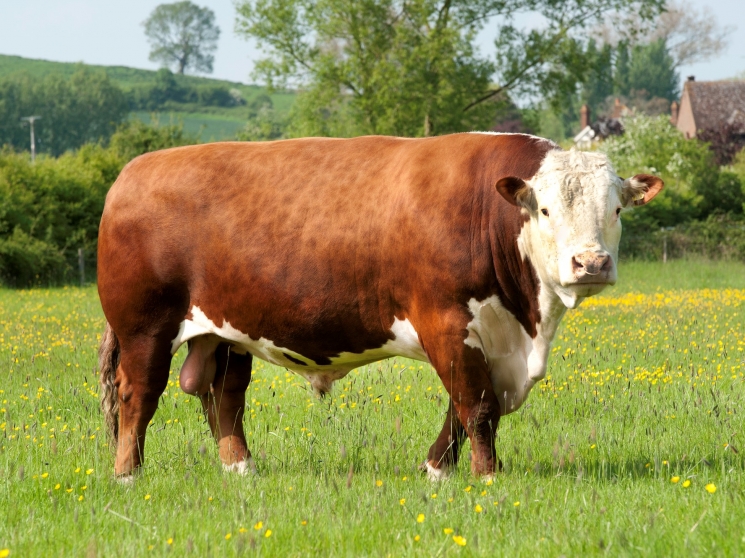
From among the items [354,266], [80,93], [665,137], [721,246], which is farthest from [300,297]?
[80,93]

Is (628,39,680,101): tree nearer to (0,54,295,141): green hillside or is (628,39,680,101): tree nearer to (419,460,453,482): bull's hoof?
(0,54,295,141): green hillside

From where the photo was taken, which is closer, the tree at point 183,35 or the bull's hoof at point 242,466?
the bull's hoof at point 242,466

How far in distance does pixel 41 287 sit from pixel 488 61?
1771 centimetres

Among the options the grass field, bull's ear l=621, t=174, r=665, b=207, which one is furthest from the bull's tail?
bull's ear l=621, t=174, r=665, b=207

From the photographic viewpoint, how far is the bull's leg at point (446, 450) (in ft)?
17.9

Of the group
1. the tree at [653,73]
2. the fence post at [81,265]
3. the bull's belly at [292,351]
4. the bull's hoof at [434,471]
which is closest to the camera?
the bull's hoof at [434,471]

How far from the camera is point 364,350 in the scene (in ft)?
18.3

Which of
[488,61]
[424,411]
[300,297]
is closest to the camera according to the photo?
[300,297]

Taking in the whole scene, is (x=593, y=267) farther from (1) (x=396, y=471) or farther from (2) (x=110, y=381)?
(2) (x=110, y=381)

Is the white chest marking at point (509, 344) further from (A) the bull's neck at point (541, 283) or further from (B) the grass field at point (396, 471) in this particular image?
(B) the grass field at point (396, 471)

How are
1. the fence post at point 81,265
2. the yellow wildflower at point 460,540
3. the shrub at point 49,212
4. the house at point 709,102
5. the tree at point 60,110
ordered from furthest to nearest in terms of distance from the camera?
the tree at point 60,110 < the house at point 709,102 < the fence post at point 81,265 < the shrub at point 49,212 < the yellow wildflower at point 460,540

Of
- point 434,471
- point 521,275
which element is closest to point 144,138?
point 434,471

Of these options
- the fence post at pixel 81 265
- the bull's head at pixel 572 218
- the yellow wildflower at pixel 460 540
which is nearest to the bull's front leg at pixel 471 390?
the bull's head at pixel 572 218

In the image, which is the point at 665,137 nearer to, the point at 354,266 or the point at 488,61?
the point at 488,61
